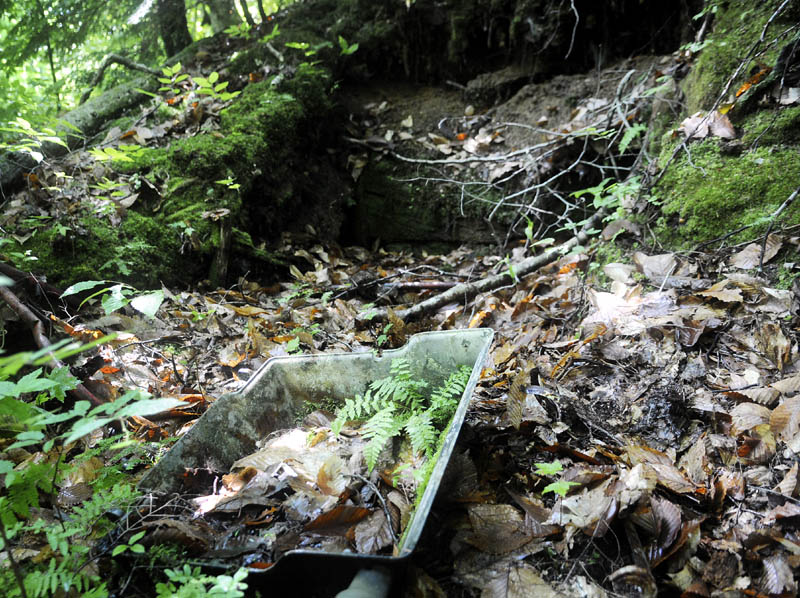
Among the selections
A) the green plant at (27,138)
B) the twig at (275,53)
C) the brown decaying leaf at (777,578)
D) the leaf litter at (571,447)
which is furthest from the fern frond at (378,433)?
the twig at (275,53)

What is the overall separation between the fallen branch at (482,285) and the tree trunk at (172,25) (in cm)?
568

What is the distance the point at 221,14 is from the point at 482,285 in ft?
19.5

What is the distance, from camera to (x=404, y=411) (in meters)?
1.96

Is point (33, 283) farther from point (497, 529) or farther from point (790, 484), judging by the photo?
point (790, 484)

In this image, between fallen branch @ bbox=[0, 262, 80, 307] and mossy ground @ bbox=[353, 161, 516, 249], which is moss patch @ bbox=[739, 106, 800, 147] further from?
fallen branch @ bbox=[0, 262, 80, 307]

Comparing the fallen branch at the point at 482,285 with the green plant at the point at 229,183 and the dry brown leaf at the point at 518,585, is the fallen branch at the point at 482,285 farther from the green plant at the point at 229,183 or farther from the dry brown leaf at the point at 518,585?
the dry brown leaf at the point at 518,585

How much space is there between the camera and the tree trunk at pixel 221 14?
639cm

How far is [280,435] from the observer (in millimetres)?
2035

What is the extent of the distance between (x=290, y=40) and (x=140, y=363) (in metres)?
4.88

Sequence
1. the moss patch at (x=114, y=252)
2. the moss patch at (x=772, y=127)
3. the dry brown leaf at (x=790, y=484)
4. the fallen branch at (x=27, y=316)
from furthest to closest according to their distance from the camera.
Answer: the moss patch at (x=114, y=252) < the moss patch at (x=772, y=127) < the fallen branch at (x=27, y=316) < the dry brown leaf at (x=790, y=484)

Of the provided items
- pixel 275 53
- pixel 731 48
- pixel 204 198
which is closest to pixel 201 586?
pixel 204 198

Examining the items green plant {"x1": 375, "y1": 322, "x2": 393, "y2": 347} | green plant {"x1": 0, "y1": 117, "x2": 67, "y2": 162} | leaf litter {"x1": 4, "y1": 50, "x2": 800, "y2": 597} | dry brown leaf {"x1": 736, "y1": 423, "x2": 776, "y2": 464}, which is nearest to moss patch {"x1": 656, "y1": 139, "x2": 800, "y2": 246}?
leaf litter {"x1": 4, "y1": 50, "x2": 800, "y2": 597}

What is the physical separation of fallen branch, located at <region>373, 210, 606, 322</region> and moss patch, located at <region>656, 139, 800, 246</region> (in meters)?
0.66

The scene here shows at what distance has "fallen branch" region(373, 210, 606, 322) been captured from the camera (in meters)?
3.35
